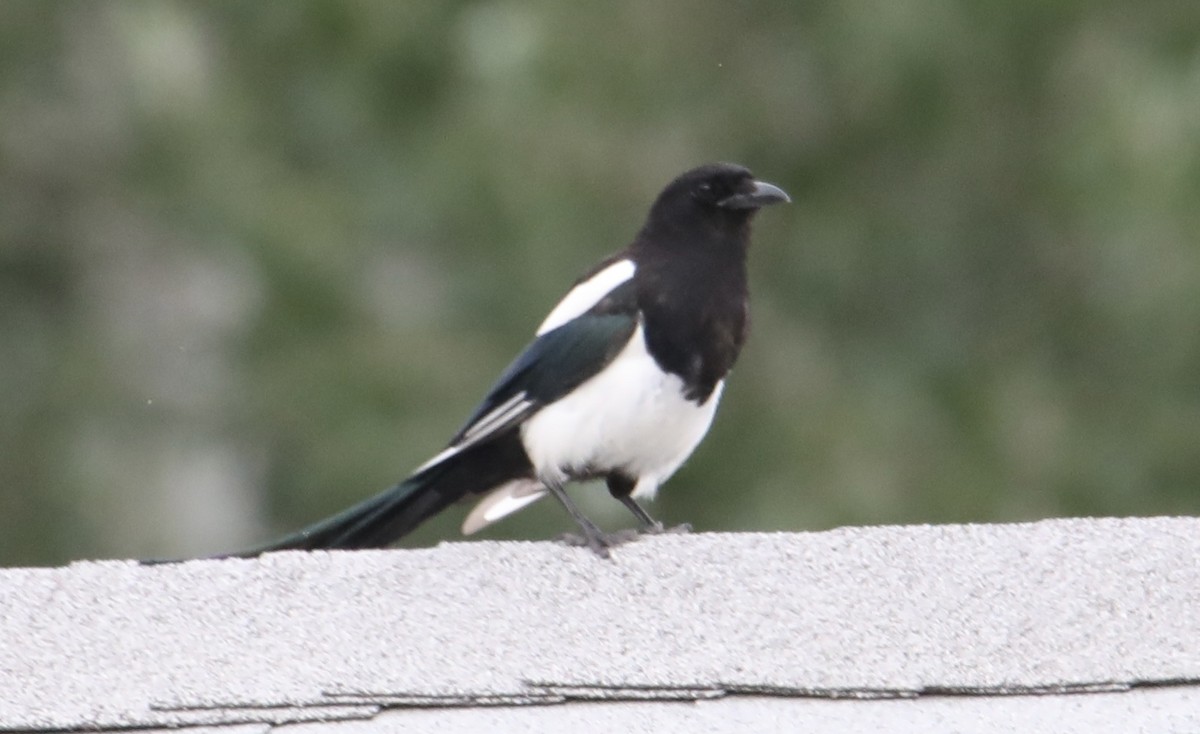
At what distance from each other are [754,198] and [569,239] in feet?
15.8

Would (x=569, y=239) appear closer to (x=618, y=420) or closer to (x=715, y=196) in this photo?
(x=715, y=196)

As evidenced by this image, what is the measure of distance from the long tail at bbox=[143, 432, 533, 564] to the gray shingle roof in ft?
2.77

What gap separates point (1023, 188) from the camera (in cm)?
1060

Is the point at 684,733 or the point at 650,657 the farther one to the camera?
the point at 650,657

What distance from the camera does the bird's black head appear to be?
14.8 ft

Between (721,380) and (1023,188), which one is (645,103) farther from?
(721,380)

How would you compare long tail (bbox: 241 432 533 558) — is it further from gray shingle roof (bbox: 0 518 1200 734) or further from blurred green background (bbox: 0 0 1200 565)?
blurred green background (bbox: 0 0 1200 565)

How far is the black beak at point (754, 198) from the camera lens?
4.54m

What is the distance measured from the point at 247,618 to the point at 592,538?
535mm

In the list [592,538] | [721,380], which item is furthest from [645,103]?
[592,538]

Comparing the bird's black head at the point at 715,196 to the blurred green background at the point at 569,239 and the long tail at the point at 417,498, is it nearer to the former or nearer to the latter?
the long tail at the point at 417,498

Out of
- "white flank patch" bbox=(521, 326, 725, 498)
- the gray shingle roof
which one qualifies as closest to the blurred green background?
"white flank patch" bbox=(521, 326, 725, 498)

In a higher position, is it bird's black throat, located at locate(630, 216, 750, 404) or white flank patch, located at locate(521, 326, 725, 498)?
bird's black throat, located at locate(630, 216, 750, 404)

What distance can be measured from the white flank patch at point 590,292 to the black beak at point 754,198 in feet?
0.81
